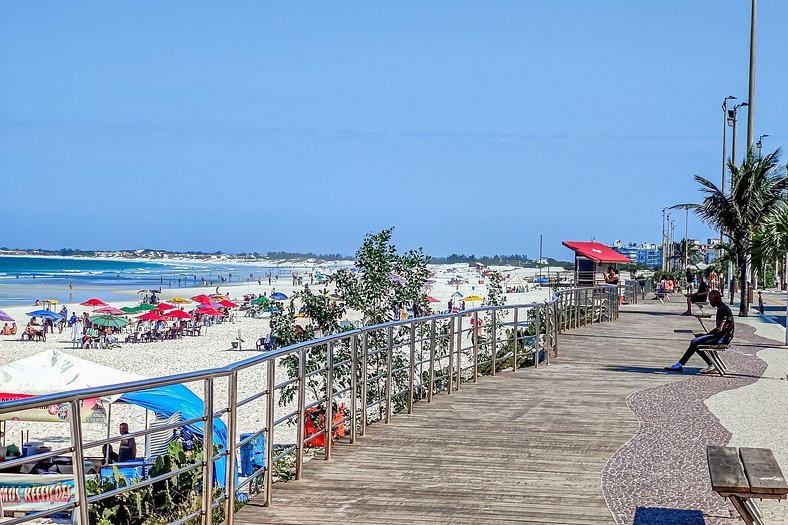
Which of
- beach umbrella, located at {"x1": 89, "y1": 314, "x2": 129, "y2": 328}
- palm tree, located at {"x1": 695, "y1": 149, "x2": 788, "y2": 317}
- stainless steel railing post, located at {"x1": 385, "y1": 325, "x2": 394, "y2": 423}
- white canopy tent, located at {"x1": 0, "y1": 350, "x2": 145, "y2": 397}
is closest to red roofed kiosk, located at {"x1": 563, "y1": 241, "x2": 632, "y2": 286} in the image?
palm tree, located at {"x1": 695, "y1": 149, "x2": 788, "y2": 317}

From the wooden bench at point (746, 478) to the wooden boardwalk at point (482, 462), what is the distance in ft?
3.17

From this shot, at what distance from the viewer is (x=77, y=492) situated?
446cm

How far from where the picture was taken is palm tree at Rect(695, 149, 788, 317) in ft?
105

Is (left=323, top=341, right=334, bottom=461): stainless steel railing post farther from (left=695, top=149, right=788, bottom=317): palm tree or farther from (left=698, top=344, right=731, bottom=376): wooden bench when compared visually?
(left=695, top=149, right=788, bottom=317): palm tree

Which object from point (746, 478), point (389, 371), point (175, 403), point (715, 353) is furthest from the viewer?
point (715, 353)

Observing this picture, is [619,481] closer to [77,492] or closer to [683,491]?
[683,491]

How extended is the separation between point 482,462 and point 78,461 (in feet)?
14.5

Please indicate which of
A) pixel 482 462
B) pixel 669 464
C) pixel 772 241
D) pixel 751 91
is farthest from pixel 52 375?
pixel 751 91

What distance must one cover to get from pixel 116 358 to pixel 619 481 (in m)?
32.5

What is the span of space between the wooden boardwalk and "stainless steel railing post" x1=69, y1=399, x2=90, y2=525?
1866mm

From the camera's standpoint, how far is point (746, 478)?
18.0 ft

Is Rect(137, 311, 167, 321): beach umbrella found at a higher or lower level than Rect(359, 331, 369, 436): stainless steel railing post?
lower

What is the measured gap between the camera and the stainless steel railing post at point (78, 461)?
4.41m

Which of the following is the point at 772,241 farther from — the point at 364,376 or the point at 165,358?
the point at 165,358
